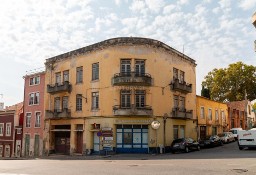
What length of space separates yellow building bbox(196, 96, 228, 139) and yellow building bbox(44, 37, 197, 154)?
409cm

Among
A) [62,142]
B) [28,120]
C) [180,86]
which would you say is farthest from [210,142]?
[28,120]

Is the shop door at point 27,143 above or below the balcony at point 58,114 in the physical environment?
below

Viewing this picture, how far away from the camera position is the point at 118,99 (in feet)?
101

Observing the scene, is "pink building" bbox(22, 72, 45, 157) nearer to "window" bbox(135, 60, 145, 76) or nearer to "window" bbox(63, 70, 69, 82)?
"window" bbox(63, 70, 69, 82)

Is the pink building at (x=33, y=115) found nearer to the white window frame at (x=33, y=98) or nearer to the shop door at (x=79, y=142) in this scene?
the white window frame at (x=33, y=98)

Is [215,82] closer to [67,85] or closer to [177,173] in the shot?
[67,85]

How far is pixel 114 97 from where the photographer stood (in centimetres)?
3097

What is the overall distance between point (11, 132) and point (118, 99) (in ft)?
68.0

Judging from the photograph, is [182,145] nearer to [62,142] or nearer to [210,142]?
[210,142]

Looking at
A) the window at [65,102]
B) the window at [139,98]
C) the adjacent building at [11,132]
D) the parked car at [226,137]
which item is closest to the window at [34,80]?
the adjacent building at [11,132]

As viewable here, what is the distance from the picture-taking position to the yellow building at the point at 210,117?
41594mm

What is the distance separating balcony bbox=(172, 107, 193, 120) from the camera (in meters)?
33.6

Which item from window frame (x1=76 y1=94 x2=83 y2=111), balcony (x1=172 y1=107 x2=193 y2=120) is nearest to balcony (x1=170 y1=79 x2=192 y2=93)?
balcony (x1=172 y1=107 x2=193 y2=120)

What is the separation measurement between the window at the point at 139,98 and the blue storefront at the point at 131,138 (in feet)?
6.96
